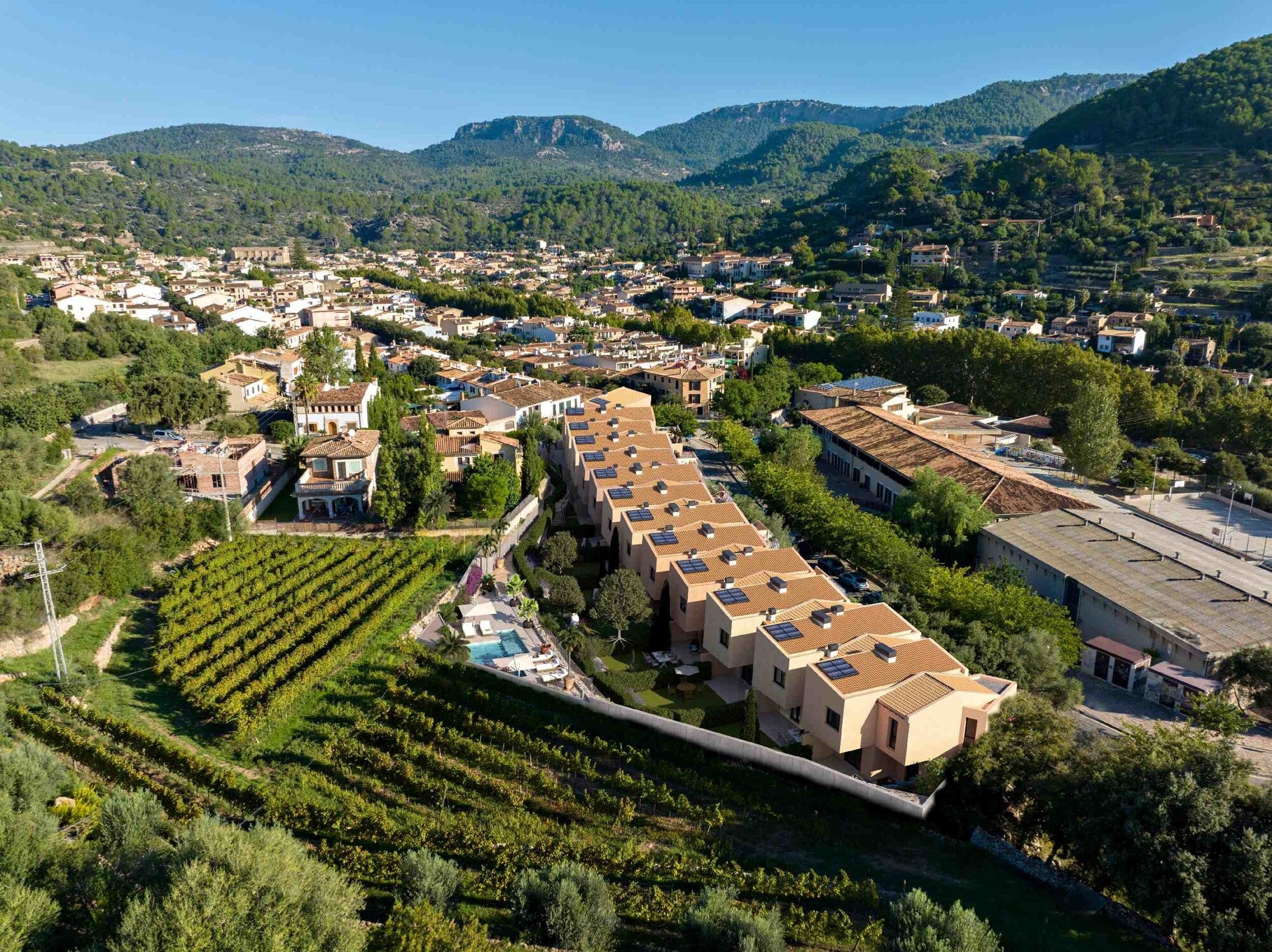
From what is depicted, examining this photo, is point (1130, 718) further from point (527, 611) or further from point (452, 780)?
point (452, 780)

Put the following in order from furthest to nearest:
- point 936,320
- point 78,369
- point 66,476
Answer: point 936,320, point 78,369, point 66,476

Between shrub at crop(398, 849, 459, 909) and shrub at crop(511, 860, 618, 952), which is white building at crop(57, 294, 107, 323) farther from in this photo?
shrub at crop(511, 860, 618, 952)

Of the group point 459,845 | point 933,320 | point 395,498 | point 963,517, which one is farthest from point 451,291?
point 459,845

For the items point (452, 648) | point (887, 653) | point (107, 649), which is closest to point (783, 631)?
point (887, 653)

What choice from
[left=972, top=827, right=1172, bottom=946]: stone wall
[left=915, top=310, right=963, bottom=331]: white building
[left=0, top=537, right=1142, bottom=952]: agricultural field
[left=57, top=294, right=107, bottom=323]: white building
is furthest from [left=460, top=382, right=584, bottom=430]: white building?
[left=915, top=310, right=963, bottom=331]: white building

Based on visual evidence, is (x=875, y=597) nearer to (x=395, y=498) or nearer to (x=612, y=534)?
(x=612, y=534)

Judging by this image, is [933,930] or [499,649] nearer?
[933,930]

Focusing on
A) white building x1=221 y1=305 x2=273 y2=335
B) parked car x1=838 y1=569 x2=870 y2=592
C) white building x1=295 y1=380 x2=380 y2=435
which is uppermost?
white building x1=221 y1=305 x2=273 y2=335
